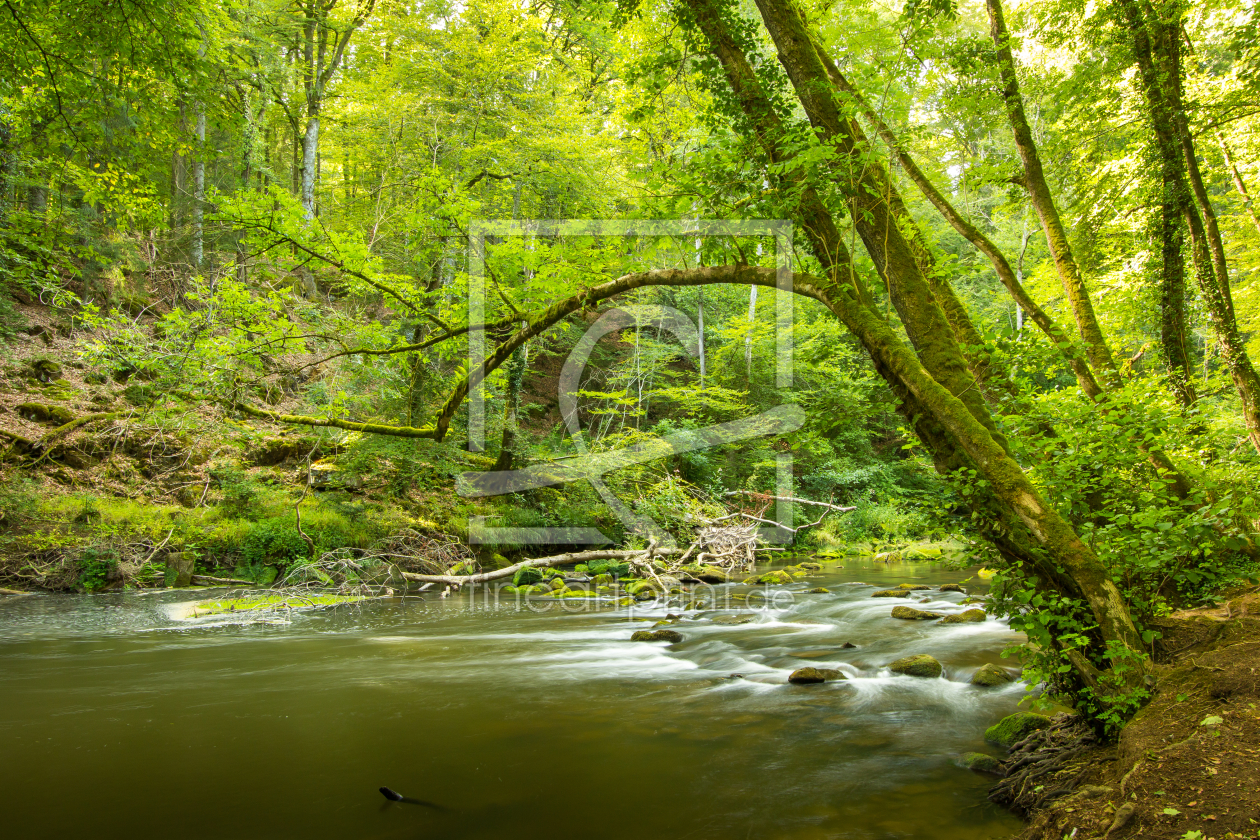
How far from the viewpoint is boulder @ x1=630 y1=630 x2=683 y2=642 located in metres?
8.39

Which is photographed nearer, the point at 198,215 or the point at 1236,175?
the point at 1236,175

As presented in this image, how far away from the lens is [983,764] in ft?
13.8

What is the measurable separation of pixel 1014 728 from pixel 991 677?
66.2 inches

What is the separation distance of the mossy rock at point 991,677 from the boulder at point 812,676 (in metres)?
1.25

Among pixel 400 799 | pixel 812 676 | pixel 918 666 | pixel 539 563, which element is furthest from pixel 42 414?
pixel 918 666

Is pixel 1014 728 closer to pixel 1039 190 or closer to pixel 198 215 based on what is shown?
pixel 1039 190

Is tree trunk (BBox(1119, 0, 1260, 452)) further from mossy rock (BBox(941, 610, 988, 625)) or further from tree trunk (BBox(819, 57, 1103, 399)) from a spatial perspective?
mossy rock (BBox(941, 610, 988, 625))

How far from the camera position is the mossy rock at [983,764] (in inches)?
161

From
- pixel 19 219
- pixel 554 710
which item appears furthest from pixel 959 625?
pixel 19 219

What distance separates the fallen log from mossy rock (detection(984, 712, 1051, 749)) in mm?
9143

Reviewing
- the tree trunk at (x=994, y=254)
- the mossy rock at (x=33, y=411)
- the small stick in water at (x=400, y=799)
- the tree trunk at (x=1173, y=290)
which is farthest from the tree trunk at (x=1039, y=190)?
the mossy rock at (x=33, y=411)

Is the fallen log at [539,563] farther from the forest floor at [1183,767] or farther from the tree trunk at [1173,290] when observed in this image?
the forest floor at [1183,767]

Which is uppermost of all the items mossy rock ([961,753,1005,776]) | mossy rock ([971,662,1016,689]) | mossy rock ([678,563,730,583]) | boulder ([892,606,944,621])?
mossy rock ([961,753,1005,776])

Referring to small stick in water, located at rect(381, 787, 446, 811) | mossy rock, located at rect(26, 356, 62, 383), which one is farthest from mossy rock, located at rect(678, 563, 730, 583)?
mossy rock, located at rect(26, 356, 62, 383)
